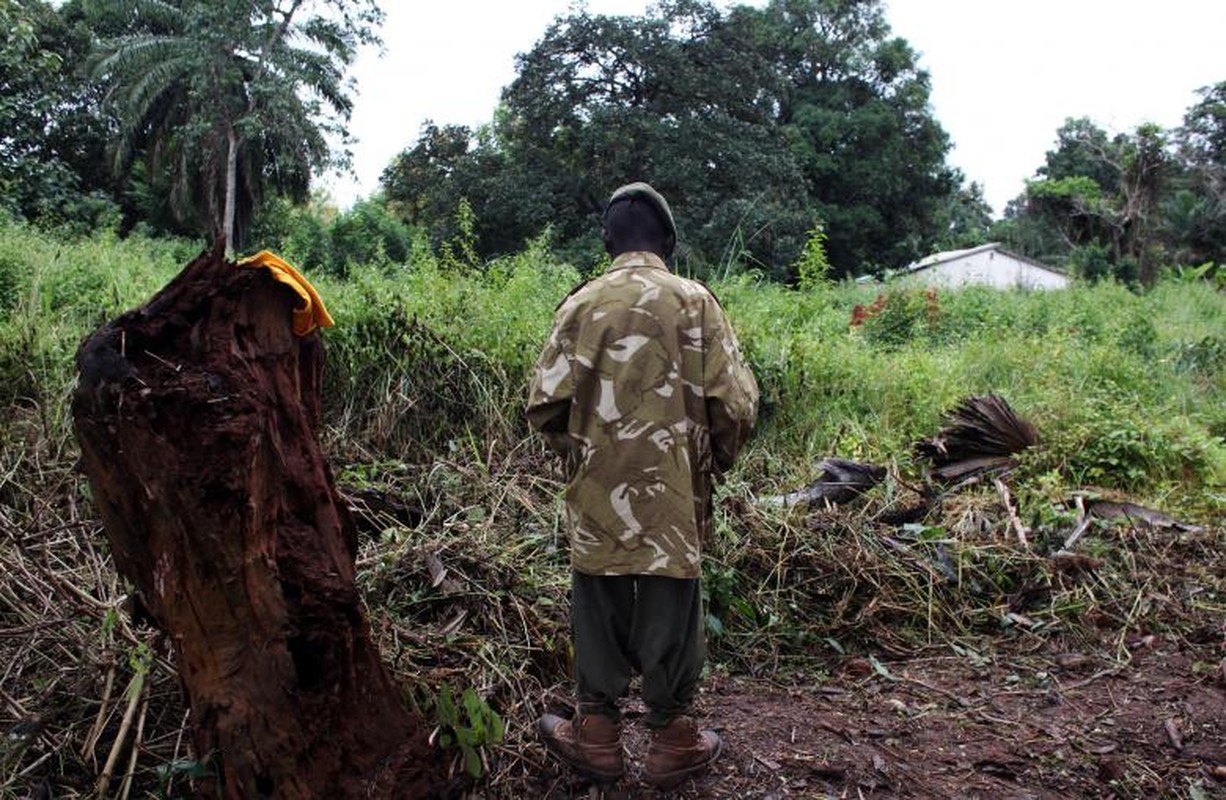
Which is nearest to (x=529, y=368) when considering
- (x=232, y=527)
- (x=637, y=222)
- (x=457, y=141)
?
(x=637, y=222)

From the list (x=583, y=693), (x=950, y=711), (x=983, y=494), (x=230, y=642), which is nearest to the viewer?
(x=230, y=642)

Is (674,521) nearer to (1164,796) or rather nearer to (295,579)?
(295,579)

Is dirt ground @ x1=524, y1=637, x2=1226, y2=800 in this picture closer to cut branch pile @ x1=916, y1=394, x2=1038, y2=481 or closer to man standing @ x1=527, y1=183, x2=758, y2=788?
man standing @ x1=527, y1=183, x2=758, y2=788

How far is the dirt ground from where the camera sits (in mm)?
2822

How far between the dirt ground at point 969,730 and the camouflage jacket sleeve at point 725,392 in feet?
3.48

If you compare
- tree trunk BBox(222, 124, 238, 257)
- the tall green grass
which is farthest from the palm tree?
the tall green grass

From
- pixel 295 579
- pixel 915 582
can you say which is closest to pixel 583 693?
pixel 295 579

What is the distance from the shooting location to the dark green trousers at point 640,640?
2.61 m

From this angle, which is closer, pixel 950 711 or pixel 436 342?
pixel 950 711

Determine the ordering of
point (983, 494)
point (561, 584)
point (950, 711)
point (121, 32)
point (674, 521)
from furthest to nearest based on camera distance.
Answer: point (121, 32)
point (983, 494)
point (561, 584)
point (950, 711)
point (674, 521)

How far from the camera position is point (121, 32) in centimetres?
2570

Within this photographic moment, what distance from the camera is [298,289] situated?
229 cm

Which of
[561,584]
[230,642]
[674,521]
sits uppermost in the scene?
[674,521]

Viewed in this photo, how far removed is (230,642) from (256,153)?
78.9 ft
